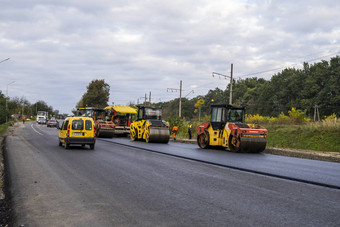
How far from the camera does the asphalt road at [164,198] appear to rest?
568 cm

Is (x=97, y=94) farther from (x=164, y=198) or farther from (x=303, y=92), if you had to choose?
(x=164, y=198)

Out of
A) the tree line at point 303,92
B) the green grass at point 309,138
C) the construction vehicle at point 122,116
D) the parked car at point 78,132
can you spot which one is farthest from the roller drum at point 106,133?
the tree line at point 303,92

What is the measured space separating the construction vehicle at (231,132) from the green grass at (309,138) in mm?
6855

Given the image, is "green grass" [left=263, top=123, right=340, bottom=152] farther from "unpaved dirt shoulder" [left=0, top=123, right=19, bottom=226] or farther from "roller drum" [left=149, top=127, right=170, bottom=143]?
"unpaved dirt shoulder" [left=0, top=123, right=19, bottom=226]

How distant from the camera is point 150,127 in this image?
2572 cm

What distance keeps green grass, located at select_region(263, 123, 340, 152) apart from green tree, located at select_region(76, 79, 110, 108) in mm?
50982

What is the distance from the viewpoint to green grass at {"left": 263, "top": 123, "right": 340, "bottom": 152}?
961 inches

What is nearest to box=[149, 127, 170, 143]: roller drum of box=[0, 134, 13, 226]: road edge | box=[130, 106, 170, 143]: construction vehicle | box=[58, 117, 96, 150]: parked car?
box=[130, 106, 170, 143]: construction vehicle

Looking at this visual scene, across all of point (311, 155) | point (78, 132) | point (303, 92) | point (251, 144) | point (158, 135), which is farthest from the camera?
point (303, 92)

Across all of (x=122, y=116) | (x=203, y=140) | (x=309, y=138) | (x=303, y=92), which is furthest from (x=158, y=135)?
(x=303, y=92)

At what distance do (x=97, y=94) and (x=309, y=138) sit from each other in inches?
2219

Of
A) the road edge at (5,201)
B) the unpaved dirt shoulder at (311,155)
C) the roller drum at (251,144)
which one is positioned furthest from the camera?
the roller drum at (251,144)

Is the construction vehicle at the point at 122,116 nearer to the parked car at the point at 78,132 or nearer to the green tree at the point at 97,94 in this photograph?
the parked car at the point at 78,132

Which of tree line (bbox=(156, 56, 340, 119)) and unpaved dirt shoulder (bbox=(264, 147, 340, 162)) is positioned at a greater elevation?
tree line (bbox=(156, 56, 340, 119))
